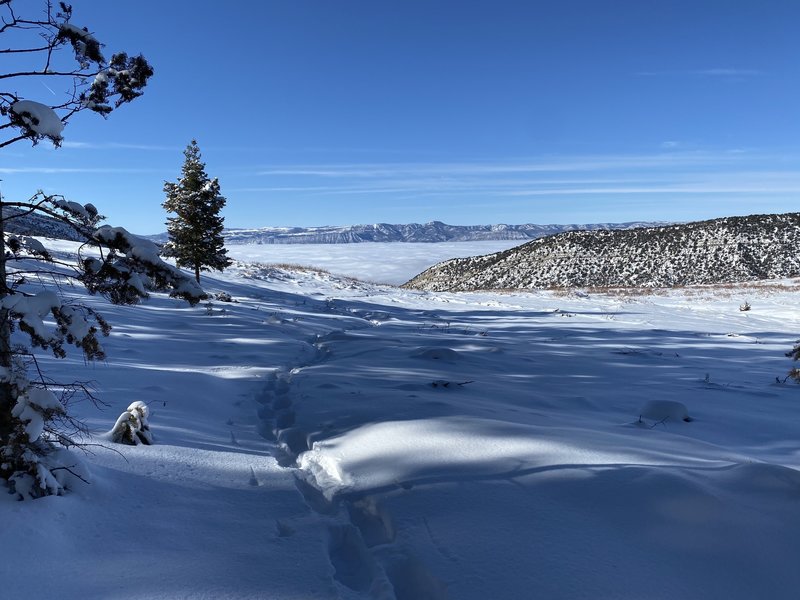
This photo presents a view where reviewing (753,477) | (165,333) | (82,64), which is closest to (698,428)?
(753,477)

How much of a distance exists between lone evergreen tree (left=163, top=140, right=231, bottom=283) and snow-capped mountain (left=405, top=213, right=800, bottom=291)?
3626 centimetres

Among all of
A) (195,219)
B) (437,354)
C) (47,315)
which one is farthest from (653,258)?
(47,315)

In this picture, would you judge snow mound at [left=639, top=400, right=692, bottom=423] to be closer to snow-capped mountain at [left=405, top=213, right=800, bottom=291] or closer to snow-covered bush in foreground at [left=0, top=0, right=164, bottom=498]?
snow-covered bush in foreground at [left=0, top=0, right=164, bottom=498]

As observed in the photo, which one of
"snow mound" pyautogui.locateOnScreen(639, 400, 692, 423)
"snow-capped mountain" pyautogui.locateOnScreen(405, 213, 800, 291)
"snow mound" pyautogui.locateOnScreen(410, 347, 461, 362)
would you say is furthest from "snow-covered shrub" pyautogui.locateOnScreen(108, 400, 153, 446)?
"snow-capped mountain" pyautogui.locateOnScreen(405, 213, 800, 291)

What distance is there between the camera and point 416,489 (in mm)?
3803

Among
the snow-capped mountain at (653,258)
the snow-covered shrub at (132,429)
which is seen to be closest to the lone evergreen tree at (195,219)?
the snow-covered shrub at (132,429)

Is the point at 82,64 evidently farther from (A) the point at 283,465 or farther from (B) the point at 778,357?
(B) the point at 778,357

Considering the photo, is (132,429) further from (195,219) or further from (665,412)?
(195,219)

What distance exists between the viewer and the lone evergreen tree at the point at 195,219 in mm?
22562

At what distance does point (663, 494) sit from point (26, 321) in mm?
4132

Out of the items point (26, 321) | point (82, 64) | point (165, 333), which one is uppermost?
point (82, 64)

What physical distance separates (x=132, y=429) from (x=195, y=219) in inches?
801

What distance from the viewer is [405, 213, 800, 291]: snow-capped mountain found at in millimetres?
46656

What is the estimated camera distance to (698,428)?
593 centimetres
